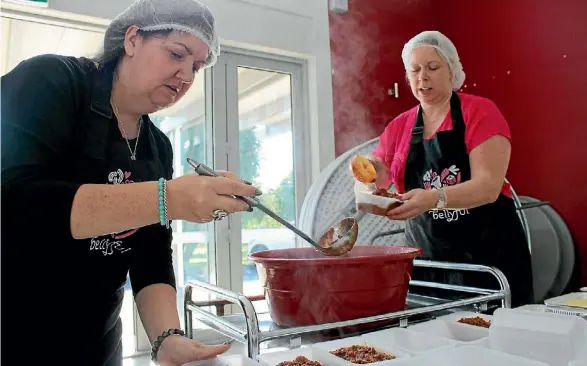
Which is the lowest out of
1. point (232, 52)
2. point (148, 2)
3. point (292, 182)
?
point (292, 182)

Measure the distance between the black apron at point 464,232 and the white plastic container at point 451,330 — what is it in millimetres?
518

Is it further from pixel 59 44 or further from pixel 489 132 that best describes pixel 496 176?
pixel 59 44

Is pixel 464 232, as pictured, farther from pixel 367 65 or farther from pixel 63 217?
pixel 367 65

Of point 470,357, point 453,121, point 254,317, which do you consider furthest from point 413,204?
point 254,317

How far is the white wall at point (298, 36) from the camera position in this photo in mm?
2385

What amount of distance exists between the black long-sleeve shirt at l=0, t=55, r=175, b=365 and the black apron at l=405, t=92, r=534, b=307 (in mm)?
909

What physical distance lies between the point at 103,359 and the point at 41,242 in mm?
330

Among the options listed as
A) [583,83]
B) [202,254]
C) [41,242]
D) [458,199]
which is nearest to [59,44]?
[202,254]

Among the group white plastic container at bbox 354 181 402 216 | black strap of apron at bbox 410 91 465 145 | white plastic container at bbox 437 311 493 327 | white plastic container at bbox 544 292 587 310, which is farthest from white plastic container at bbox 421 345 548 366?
black strap of apron at bbox 410 91 465 145

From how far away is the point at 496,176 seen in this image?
1.51 metres

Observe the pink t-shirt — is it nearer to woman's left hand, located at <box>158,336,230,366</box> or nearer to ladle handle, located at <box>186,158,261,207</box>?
ladle handle, located at <box>186,158,261,207</box>

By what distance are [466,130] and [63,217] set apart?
1.27 meters

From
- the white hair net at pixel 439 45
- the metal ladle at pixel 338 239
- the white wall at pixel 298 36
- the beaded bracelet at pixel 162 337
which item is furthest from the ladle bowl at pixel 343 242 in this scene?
the white wall at pixel 298 36

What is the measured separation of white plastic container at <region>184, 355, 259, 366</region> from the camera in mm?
794
